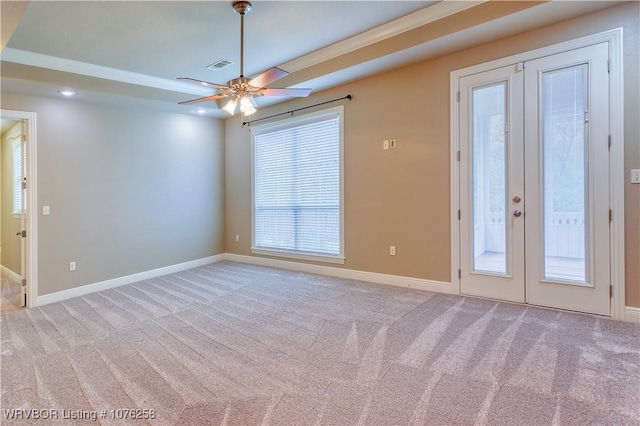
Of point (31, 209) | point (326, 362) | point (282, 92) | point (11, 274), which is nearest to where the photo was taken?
point (326, 362)

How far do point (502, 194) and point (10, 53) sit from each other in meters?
5.68

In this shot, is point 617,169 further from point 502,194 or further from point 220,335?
point 220,335

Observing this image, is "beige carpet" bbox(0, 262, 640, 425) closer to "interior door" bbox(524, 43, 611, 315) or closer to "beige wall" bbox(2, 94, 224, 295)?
"interior door" bbox(524, 43, 611, 315)

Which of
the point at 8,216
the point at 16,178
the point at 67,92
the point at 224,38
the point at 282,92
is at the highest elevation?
the point at 224,38

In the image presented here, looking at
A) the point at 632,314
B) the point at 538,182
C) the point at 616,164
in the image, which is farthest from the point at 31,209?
the point at 632,314

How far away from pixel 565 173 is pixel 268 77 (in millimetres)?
3022

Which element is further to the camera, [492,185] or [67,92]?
[67,92]

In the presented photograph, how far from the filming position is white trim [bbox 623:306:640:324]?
111 inches

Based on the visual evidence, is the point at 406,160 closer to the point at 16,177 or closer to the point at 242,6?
the point at 242,6

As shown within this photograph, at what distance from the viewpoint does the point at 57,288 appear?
4203 millimetres

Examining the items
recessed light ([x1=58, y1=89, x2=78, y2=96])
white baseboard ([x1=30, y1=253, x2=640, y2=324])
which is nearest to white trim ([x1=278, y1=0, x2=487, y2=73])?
recessed light ([x1=58, y1=89, x2=78, y2=96])

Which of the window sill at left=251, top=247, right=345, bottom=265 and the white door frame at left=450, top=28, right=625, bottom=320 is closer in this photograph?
the white door frame at left=450, top=28, right=625, bottom=320

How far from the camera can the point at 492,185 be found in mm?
3562

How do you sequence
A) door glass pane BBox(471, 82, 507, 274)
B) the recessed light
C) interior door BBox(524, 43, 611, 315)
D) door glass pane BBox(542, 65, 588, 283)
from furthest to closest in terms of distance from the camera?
the recessed light
door glass pane BBox(471, 82, 507, 274)
door glass pane BBox(542, 65, 588, 283)
interior door BBox(524, 43, 611, 315)
